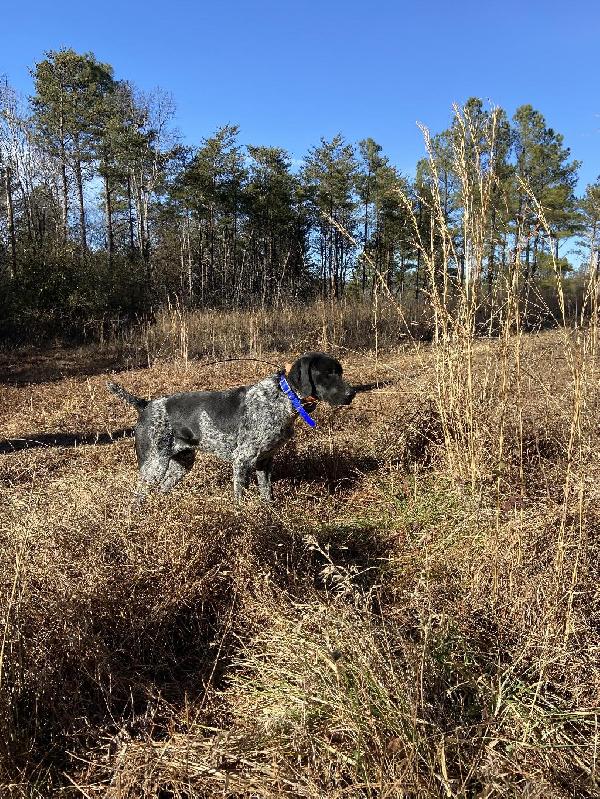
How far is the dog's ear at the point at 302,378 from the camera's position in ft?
14.3

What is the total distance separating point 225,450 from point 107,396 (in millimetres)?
6304

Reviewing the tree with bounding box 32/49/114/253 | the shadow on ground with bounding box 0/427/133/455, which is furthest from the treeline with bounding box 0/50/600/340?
the shadow on ground with bounding box 0/427/133/455

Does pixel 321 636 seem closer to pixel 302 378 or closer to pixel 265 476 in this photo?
pixel 265 476

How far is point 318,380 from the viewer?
436 cm

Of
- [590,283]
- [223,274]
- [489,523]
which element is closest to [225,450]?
[489,523]

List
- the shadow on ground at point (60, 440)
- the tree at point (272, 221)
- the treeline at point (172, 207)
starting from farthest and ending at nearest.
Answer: the tree at point (272, 221)
the treeline at point (172, 207)
the shadow on ground at point (60, 440)

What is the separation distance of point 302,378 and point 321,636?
106 inches

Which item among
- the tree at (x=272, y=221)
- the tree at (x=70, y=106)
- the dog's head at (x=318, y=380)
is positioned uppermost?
the tree at (x=70, y=106)

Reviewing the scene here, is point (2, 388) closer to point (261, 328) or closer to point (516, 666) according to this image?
point (261, 328)

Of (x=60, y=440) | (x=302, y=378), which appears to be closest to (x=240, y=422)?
(x=302, y=378)

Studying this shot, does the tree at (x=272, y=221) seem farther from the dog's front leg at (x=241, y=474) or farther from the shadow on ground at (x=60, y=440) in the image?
the dog's front leg at (x=241, y=474)

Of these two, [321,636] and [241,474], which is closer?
[321,636]

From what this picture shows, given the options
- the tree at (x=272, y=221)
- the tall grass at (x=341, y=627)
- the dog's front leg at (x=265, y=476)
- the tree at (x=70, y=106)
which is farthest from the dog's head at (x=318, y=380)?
the tree at (x=70, y=106)

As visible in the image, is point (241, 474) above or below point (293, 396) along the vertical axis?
below
